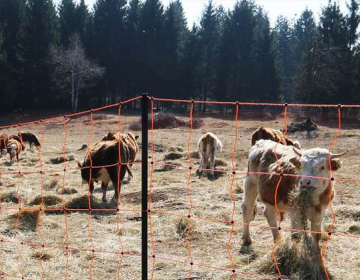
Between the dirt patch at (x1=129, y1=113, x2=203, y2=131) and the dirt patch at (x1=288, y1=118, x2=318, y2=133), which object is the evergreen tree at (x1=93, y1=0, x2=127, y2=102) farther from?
the dirt patch at (x1=288, y1=118, x2=318, y2=133)

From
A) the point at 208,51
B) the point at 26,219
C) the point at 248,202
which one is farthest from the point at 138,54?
Answer: the point at 248,202

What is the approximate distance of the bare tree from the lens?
141ft

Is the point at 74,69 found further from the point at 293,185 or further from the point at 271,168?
the point at 293,185

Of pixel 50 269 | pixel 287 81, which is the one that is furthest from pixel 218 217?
pixel 287 81

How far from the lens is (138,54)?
163 feet

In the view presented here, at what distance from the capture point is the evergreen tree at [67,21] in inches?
1982

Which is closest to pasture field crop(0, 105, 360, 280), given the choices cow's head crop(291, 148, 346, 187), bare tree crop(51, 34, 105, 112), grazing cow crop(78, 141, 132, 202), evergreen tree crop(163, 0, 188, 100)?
grazing cow crop(78, 141, 132, 202)

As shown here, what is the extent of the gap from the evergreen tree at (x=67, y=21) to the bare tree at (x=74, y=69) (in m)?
4.59

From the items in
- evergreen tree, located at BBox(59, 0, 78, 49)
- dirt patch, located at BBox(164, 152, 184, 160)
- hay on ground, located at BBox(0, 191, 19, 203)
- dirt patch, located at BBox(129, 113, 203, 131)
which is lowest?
dirt patch, located at BBox(164, 152, 184, 160)

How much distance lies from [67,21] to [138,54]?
9.86 metres

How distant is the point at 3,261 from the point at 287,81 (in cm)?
5978

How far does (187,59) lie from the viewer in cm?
4881

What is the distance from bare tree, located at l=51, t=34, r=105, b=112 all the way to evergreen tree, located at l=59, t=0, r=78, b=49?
181 inches

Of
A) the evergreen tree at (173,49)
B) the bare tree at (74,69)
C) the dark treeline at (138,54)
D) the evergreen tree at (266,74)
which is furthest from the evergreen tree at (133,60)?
the evergreen tree at (266,74)
